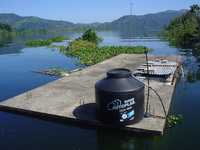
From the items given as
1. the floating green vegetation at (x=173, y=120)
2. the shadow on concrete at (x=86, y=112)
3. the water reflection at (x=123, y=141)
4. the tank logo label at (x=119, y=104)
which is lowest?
the water reflection at (x=123, y=141)

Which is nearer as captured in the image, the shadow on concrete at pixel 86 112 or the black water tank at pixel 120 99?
the black water tank at pixel 120 99

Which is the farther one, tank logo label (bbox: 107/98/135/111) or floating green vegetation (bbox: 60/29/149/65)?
floating green vegetation (bbox: 60/29/149/65)

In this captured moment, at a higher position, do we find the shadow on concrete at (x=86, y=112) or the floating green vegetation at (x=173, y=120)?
the shadow on concrete at (x=86, y=112)

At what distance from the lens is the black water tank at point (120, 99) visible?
9.36 metres

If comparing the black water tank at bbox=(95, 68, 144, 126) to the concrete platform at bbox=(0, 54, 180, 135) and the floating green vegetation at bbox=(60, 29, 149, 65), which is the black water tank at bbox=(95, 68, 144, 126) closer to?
the concrete platform at bbox=(0, 54, 180, 135)

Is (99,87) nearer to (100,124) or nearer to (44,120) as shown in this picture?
(100,124)

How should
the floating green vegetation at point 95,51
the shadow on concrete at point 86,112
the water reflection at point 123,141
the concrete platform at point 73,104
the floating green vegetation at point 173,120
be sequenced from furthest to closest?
the floating green vegetation at point 95,51 → the floating green vegetation at point 173,120 → the shadow on concrete at point 86,112 → the concrete platform at point 73,104 → the water reflection at point 123,141

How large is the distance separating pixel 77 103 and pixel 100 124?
241 cm

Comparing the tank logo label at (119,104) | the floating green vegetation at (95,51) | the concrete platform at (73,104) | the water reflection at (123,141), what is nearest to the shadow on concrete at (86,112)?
the concrete platform at (73,104)

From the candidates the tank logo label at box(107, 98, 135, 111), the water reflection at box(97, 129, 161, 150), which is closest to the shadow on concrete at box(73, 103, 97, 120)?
the water reflection at box(97, 129, 161, 150)

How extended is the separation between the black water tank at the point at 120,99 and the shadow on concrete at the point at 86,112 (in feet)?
2.84

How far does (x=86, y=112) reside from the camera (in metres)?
11.2

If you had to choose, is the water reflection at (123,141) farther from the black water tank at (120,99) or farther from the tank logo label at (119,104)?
the tank logo label at (119,104)

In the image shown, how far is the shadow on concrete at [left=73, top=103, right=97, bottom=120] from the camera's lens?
35.1 feet
